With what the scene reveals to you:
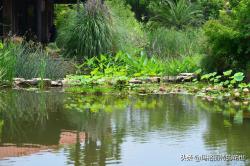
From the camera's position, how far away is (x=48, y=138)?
8.05 meters

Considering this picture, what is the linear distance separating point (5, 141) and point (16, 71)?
7.90 meters

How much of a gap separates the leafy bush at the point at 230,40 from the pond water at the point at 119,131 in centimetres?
271

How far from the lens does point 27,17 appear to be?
2647 cm

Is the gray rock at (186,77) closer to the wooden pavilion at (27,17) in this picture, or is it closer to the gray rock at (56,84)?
the gray rock at (56,84)

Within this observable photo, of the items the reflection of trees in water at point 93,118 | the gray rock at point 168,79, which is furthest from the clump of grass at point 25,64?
the gray rock at point 168,79

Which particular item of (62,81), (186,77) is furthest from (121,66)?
(62,81)

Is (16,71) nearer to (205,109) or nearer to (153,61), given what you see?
(153,61)

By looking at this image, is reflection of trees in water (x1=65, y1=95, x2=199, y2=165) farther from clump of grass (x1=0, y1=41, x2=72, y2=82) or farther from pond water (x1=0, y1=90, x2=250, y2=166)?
clump of grass (x1=0, y1=41, x2=72, y2=82)

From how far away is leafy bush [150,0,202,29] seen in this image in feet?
113

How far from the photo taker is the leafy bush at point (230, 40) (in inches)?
578

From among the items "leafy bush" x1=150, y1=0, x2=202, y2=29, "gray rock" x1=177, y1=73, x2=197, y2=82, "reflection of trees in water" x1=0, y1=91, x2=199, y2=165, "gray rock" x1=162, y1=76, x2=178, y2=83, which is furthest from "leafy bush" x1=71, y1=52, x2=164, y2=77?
"leafy bush" x1=150, y1=0, x2=202, y2=29

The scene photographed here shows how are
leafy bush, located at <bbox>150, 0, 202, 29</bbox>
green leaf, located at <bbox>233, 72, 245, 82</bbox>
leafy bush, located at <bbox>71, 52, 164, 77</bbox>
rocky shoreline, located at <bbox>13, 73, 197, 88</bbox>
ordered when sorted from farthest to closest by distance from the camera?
leafy bush, located at <bbox>150, 0, 202, 29</bbox>
leafy bush, located at <bbox>71, 52, 164, 77</bbox>
rocky shoreline, located at <bbox>13, 73, 197, 88</bbox>
green leaf, located at <bbox>233, 72, 245, 82</bbox>

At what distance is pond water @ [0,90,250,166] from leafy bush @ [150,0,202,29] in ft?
73.2

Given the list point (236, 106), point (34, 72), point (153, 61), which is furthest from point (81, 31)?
point (236, 106)
